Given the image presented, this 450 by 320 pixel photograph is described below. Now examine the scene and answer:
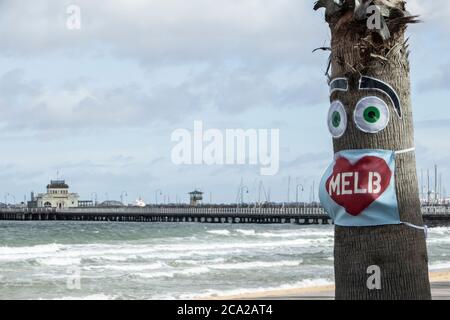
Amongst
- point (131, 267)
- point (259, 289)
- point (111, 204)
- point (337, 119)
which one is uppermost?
point (111, 204)

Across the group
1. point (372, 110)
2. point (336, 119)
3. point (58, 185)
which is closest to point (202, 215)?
point (58, 185)

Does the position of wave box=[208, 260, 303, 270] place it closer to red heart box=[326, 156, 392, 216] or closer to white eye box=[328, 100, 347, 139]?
white eye box=[328, 100, 347, 139]

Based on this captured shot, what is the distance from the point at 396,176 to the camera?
5.28 m

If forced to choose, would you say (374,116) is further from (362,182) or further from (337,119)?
(362,182)

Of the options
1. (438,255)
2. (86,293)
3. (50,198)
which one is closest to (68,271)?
(86,293)

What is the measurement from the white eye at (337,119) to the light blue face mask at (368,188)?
179 millimetres

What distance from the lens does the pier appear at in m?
83.8

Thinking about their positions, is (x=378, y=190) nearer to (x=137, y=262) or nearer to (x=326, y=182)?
(x=326, y=182)

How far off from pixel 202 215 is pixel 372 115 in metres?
91.3

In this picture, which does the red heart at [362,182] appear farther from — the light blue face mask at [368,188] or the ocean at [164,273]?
the ocean at [164,273]

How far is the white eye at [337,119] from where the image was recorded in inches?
212

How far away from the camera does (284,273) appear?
87.1ft

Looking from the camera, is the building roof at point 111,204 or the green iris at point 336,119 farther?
the building roof at point 111,204

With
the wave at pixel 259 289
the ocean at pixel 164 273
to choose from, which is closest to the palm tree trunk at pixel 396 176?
the wave at pixel 259 289
